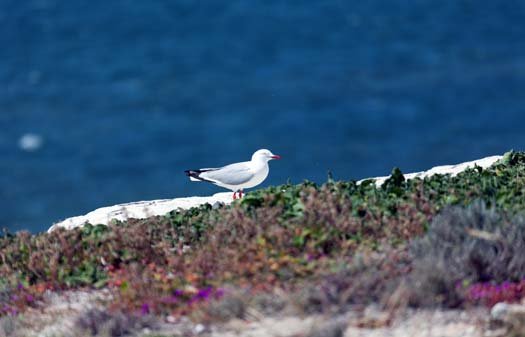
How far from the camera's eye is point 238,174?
1683 centimetres

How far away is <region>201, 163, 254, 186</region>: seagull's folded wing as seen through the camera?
16688 millimetres

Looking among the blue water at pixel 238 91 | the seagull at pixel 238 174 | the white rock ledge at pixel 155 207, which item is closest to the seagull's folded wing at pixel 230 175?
the seagull at pixel 238 174

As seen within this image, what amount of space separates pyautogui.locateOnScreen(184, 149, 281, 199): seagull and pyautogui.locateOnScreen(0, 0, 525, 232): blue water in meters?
25.3

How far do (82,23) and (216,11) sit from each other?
578cm

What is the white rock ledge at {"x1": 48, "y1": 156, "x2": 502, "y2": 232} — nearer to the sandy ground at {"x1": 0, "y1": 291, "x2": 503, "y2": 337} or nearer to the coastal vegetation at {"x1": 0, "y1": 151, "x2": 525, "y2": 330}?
the coastal vegetation at {"x1": 0, "y1": 151, "x2": 525, "y2": 330}

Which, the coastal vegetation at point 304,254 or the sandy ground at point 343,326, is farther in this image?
the coastal vegetation at point 304,254

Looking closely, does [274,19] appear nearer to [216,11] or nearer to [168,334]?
[216,11]

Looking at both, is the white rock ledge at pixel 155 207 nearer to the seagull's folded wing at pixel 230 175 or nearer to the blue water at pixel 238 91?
the seagull's folded wing at pixel 230 175

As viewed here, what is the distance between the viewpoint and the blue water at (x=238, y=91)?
1777 inches

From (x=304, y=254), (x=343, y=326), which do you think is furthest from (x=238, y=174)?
(x=343, y=326)

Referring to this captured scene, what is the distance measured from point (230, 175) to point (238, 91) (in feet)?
109

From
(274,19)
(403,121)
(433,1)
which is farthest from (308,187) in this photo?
(433,1)

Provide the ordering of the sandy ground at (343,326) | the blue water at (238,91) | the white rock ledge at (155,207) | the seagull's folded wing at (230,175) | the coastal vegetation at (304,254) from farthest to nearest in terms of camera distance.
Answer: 1. the blue water at (238,91)
2. the seagull's folded wing at (230,175)
3. the white rock ledge at (155,207)
4. the coastal vegetation at (304,254)
5. the sandy ground at (343,326)

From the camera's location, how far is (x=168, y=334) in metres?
10.1
